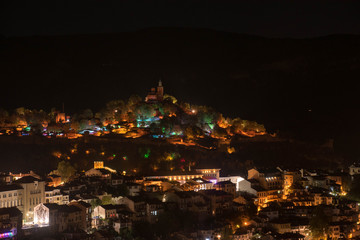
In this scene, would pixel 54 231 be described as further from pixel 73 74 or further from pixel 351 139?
pixel 73 74

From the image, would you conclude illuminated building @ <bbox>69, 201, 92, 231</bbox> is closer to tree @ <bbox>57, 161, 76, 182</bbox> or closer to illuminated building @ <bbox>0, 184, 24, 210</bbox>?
illuminated building @ <bbox>0, 184, 24, 210</bbox>

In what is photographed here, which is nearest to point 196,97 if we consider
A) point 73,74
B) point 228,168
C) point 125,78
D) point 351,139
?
point 125,78

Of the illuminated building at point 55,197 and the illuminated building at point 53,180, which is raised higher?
the illuminated building at point 53,180

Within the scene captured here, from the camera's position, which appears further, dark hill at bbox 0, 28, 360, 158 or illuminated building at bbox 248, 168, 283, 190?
dark hill at bbox 0, 28, 360, 158

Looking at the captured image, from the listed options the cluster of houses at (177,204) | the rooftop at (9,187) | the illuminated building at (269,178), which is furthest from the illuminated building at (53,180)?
the illuminated building at (269,178)

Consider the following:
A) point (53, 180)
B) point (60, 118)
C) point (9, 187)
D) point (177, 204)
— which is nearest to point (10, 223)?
point (9, 187)

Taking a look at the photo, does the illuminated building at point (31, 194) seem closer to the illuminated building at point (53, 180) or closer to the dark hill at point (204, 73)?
the illuminated building at point (53, 180)

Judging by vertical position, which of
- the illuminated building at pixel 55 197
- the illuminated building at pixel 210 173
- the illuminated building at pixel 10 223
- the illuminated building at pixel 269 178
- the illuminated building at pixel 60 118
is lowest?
the illuminated building at pixel 10 223

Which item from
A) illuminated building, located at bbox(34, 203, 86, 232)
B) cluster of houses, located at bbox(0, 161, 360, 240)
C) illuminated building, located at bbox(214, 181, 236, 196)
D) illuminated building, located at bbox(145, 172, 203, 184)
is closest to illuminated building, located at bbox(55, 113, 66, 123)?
cluster of houses, located at bbox(0, 161, 360, 240)
